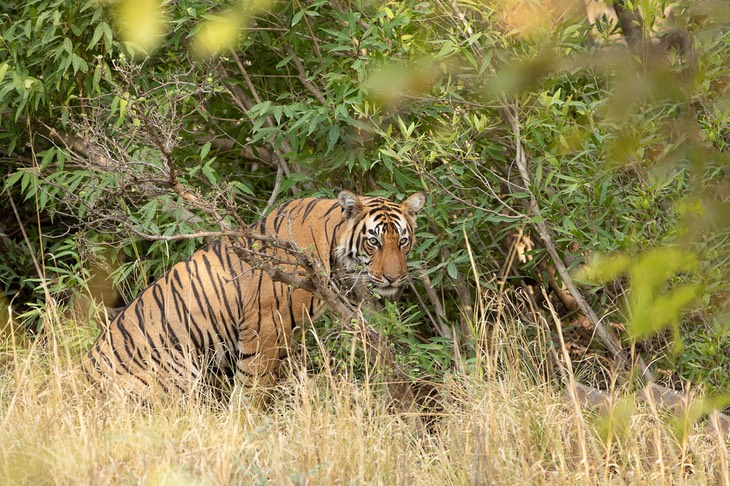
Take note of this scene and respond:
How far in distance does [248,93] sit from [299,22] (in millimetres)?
850

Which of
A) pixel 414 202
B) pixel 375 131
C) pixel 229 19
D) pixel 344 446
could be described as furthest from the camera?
pixel 414 202

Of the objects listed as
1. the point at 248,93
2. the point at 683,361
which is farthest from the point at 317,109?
the point at 683,361

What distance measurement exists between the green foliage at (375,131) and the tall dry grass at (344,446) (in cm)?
56

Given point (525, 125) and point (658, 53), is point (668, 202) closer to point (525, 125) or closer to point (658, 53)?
point (525, 125)

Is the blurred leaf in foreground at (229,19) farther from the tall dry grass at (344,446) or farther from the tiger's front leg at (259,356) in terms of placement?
the tall dry grass at (344,446)

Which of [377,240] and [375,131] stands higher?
[375,131]

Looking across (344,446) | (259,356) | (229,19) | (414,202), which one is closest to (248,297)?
(259,356)

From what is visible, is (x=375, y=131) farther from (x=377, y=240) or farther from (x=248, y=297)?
(x=248, y=297)

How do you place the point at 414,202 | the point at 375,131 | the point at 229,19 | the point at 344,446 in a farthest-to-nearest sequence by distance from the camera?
the point at 414,202 → the point at 375,131 → the point at 229,19 → the point at 344,446

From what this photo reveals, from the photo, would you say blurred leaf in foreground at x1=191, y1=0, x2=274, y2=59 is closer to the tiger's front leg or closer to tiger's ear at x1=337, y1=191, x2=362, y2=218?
tiger's ear at x1=337, y1=191, x2=362, y2=218

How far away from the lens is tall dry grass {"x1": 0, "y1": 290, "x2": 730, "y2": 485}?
9.97ft

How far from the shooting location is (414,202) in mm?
4832

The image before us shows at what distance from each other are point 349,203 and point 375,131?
0.39 metres

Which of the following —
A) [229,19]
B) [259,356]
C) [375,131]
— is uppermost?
[229,19]
